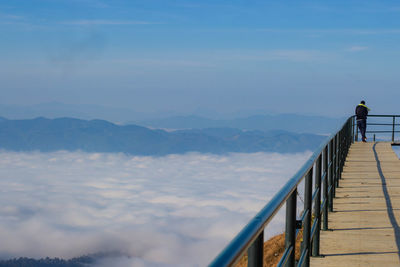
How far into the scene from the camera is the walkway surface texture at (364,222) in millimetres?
6910

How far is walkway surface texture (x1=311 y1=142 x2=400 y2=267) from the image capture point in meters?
6.91

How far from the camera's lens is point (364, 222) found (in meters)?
8.90

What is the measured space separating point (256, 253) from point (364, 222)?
6.55m

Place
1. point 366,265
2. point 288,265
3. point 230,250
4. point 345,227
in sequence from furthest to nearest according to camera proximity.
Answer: point 345,227 → point 366,265 → point 288,265 → point 230,250

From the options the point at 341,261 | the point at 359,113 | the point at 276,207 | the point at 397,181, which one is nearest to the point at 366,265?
the point at 341,261

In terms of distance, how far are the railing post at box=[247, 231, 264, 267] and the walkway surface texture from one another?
404cm

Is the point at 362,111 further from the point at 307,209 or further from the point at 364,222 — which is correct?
the point at 307,209

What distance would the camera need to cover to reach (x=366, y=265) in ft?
21.5

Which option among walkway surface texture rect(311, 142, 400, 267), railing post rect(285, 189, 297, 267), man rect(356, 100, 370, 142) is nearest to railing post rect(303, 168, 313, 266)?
walkway surface texture rect(311, 142, 400, 267)

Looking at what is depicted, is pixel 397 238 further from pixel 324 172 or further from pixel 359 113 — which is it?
pixel 359 113

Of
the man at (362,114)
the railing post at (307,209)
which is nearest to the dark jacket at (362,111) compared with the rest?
the man at (362,114)

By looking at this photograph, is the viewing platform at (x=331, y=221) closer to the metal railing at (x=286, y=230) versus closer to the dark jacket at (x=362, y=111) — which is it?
the metal railing at (x=286, y=230)

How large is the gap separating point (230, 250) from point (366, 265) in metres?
4.73

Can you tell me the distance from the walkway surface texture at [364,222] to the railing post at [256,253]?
13.2ft
